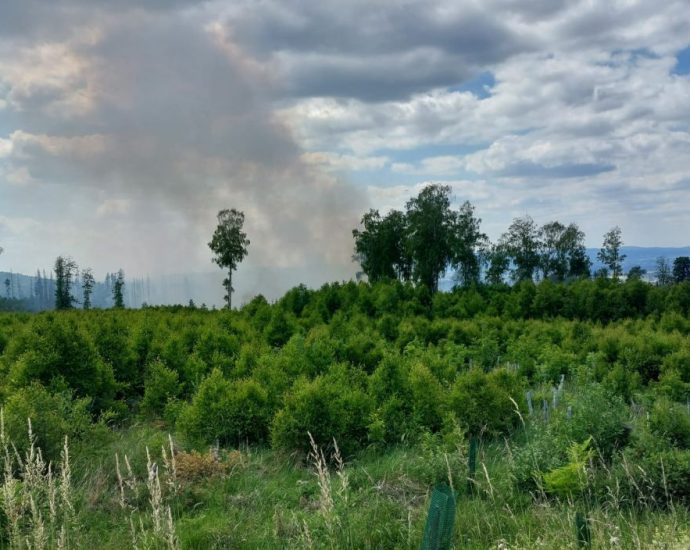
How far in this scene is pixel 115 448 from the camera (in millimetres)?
7273

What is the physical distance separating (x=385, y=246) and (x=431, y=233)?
4462 mm

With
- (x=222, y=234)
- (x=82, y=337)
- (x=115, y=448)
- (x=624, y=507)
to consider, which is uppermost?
(x=222, y=234)

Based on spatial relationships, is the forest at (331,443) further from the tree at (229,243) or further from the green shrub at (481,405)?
the tree at (229,243)

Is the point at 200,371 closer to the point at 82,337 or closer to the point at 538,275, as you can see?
the point at 82,337

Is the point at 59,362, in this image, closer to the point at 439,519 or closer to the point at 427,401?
the point at 427,401

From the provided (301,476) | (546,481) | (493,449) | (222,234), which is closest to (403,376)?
(493,449)

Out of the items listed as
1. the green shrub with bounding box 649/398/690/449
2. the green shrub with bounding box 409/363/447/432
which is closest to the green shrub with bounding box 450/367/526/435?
the green shrub with bounding box 409/363/447/432

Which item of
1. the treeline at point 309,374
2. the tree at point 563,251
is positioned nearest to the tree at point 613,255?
the tree at point 563,251

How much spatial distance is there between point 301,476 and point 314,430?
0.71 metres

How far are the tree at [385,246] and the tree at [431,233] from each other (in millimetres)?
2262

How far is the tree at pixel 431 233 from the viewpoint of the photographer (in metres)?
39.2

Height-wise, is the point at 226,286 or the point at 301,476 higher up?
the point at 226,286

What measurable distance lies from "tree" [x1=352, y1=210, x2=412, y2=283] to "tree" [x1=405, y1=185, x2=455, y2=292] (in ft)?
7.42

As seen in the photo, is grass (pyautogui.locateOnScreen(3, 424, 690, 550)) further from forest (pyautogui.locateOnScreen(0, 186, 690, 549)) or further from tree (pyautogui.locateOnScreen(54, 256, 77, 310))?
tree (pyautogui.locateOnScreen(54, 256, 77, 310))
